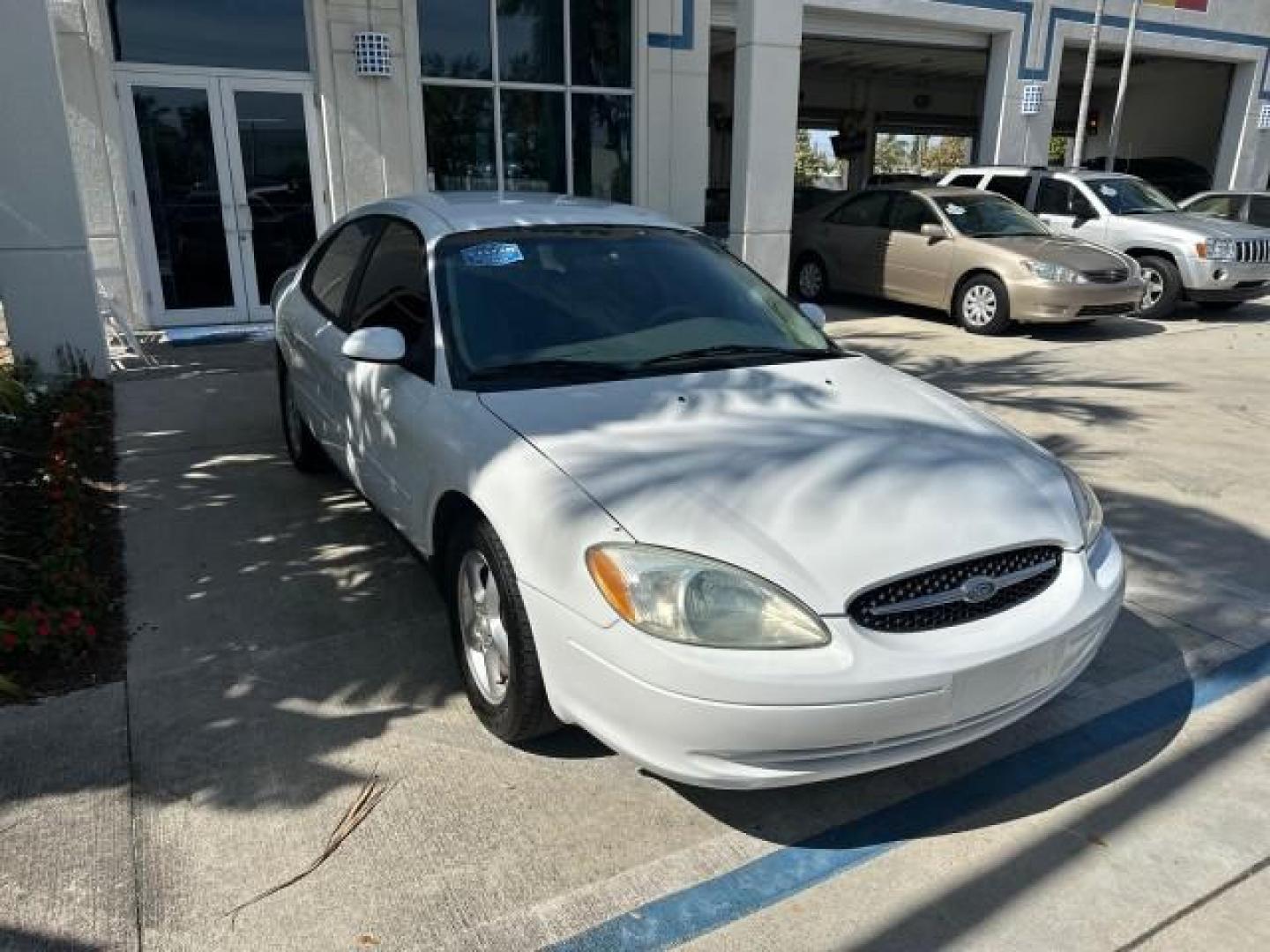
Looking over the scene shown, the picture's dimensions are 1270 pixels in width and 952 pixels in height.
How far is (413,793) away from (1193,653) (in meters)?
2.91

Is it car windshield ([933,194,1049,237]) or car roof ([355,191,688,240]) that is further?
car windshield ([933,194,1049,237])

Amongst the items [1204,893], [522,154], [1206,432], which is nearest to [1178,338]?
[1206,432]

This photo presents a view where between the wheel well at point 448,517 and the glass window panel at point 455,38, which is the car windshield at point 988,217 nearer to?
the glass window panel at point 455,38

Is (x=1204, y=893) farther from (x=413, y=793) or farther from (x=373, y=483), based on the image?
(x=373, y=483)

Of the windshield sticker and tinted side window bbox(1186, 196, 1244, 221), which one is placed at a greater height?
the windshield sticker

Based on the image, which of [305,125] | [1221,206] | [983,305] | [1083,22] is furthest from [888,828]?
[1083,22]

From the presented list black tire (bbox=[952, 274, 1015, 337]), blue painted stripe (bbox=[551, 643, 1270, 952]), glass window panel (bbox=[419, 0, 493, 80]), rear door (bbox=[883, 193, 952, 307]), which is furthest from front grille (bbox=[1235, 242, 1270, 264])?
blue painted stripe (bbox=[551, 643, 1270, 952])

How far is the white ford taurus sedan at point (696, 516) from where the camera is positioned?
2.28 m

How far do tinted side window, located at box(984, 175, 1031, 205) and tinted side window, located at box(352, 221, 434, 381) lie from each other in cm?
1032

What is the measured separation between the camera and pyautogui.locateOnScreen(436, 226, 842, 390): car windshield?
3328 mm

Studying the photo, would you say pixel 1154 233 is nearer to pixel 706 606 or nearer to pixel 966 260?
pixel 966 260

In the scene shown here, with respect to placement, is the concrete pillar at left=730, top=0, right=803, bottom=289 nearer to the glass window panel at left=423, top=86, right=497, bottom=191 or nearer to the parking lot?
the glass window panel at left=423, top=86, right=497, bottom=191

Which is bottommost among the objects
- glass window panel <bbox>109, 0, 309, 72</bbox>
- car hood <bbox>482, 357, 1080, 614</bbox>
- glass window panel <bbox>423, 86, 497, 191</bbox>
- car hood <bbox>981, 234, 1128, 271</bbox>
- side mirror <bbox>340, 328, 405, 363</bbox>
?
car hood <bbox>981, 234, 1128, 271</bbox>

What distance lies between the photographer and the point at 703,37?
11.7 meters
